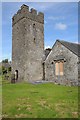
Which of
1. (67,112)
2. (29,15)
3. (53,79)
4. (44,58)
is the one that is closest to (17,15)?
(29,15)

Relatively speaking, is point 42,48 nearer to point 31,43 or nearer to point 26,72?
point 31,43

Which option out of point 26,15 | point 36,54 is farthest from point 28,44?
point 26,15

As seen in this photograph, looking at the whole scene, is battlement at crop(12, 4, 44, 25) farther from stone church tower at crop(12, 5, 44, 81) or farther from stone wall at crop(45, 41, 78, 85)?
stone wall at crop(45, 41, 78, 85)

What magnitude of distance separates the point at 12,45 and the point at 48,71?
955cm

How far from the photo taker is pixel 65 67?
27953mm

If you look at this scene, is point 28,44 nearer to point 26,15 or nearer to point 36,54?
point 36,54

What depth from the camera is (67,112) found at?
32.8 feet

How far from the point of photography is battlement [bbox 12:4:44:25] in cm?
3259

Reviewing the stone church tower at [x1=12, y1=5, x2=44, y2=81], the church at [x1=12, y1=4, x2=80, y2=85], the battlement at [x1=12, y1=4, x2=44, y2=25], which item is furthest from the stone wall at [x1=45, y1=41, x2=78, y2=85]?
the battlement at [x1=12, y1=4, x2=44, y2=25]

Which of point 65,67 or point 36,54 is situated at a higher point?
point 36,54

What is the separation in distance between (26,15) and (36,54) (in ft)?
23.6

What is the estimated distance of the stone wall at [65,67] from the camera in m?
26.5

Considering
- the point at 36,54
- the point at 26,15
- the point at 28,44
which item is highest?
the point at 26,15

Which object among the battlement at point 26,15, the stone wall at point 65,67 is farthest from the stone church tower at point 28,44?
the stone wall at point 65,67
